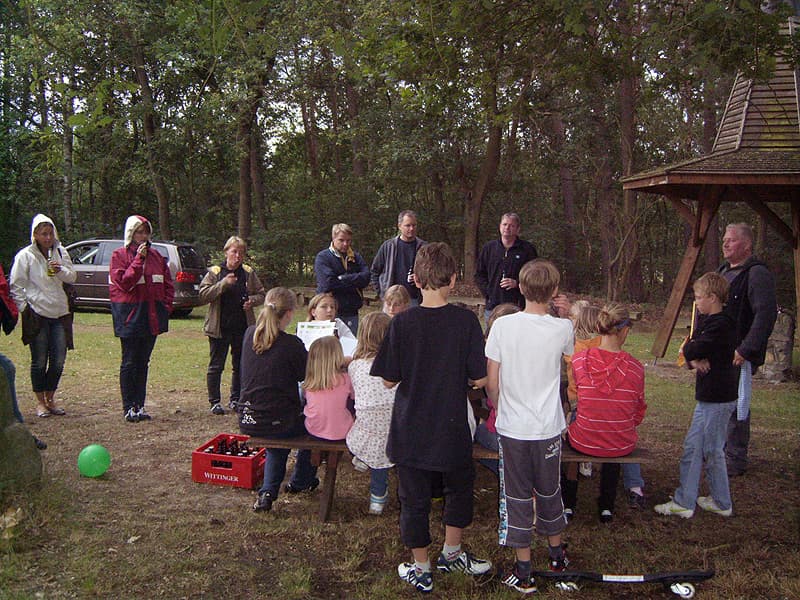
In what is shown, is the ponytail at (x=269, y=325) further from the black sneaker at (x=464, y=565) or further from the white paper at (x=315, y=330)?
the black sneaker at (x=464, y=565)

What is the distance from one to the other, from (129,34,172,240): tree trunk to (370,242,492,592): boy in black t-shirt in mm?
18427

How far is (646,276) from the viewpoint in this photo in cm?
2492

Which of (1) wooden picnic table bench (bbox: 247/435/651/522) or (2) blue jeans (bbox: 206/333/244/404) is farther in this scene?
(2) blue jeans (bbox: 206/333/244/404)

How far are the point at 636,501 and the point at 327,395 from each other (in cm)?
215

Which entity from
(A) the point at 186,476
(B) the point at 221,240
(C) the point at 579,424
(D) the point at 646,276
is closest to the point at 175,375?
(A) the point at 186,476

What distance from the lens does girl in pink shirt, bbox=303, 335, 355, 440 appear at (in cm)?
436

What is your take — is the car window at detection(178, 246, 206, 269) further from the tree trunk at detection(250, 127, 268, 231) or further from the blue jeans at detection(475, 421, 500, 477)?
the blue jeans at detection(475, 421, 500, 477)

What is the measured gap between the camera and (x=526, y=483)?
340 cm

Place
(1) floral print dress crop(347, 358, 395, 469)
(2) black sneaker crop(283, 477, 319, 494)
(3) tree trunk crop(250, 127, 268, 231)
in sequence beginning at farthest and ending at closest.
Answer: (3) tree trunk crop(250, 127, 268, 231), (2) black sneaker crop(283, 477, 319, 494), (1) floral print dress crop(347, 358, 395, 469)

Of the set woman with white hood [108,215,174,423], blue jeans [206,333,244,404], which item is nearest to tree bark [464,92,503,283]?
blue jeans [206,333,244,404]

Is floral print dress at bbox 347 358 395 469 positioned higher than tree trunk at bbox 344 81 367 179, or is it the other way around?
tree trunk at bbox 344 81 367 179

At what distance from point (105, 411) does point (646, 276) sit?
71.1 ft

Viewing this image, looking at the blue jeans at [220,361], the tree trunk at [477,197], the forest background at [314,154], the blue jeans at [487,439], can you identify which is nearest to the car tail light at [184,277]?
the forest background at [314,154]

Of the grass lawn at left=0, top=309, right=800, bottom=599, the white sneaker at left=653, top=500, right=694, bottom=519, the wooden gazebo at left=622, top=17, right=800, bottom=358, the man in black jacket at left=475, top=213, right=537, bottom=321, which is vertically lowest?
the grass lawn at left=0, top=309, right=800, bottom=599
